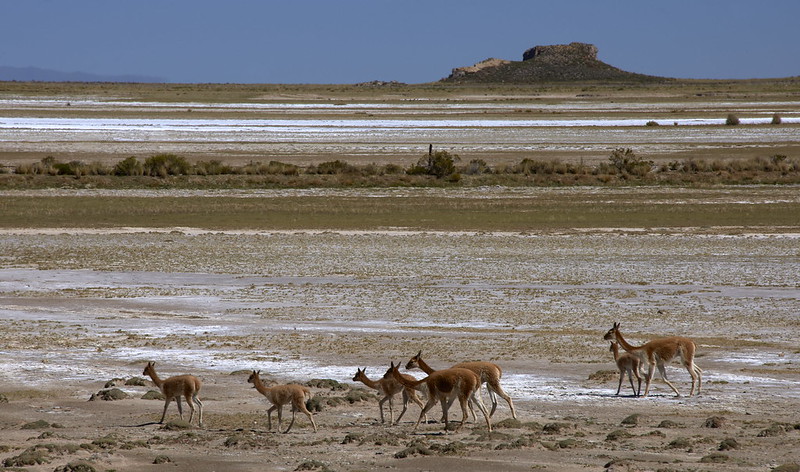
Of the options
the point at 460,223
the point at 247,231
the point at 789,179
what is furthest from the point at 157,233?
the point at 789,179

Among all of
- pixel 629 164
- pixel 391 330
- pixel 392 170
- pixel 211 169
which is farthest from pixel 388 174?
pixel 391 330

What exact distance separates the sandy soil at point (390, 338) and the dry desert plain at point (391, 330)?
5 centimetres

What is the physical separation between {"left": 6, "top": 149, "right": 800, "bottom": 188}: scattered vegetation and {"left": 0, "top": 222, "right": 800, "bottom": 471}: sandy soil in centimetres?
1346

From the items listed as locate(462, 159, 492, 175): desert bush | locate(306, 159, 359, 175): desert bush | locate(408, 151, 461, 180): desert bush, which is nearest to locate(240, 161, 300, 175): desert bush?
locate(306, 159, 359, 175): desert bush

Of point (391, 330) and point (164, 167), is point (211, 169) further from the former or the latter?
point (391, 330)

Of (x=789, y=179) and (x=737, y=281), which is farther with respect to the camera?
(x=789, y=179)

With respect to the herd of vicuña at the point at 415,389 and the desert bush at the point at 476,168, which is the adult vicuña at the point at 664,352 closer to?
the herd of vicuña at the point at 415,389

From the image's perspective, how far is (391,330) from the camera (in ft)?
52.5

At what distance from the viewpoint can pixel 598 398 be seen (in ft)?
38.3

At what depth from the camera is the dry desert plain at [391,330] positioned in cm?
944

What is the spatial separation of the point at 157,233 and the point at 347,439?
65.5 feet

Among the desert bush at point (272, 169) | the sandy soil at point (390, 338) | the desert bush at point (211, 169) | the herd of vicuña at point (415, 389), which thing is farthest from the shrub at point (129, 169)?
the herd of vicuña at point (415, 389)

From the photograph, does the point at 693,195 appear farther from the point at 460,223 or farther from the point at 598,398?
the point at 598,398

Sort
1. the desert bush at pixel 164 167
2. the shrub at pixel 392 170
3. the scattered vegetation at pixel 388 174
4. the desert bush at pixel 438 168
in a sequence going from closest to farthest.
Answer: the scattered vegetation at pixel 388 174, the desert bush at pixel 164 167, the desert bush at pixel 438 168, the shrub at pixel 392 170
